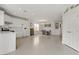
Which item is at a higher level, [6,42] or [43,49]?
[6,42]

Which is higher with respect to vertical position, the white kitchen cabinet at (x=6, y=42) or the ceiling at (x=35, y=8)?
the ceiling at (x=35, y=8)

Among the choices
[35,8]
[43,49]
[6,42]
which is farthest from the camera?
[35,8]

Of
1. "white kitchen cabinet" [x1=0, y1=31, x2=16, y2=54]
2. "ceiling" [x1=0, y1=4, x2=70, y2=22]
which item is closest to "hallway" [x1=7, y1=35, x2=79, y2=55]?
"white kitchen cabinet" [x1=0, y1=31, x2=16, y2=54]

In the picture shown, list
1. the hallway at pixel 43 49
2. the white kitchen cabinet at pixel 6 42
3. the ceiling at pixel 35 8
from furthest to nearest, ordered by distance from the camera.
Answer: the ceiling at pixel 35 8 < the hallway at pixel 43 49 < the white kitchen cabinet at pixel 6 42

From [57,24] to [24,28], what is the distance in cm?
676

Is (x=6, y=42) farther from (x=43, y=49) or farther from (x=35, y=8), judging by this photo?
(x=35, y=8)

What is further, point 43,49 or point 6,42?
point 43,49

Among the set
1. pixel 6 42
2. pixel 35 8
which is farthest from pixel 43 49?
pixel 35 8

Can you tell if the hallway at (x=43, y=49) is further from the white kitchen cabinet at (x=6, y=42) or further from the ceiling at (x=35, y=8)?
the ceiling at (x=35, y=8)

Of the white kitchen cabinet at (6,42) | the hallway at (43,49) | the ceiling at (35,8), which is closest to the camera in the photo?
the white kitchen cabinet at (6,42)

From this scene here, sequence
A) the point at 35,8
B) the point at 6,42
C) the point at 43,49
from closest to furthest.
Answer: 1. the point at 6,42
2. the point at 43,49
3. the point at 35,8

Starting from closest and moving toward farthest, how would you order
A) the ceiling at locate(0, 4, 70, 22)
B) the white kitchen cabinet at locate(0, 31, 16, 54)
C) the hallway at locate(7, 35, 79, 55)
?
the white kitchen cabinet at locate(0, 31, 16, 54) < the hallway at locate(7, 35, 79, 55) < the ceiling at locate(0, 4, 70, 22)

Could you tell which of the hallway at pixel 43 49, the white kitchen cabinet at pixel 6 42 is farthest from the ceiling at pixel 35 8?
the hallway at pixel 43 49

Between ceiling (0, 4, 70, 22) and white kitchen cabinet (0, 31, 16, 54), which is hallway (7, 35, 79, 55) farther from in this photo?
ceiling (0, 4, 70, 22)
